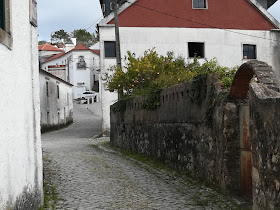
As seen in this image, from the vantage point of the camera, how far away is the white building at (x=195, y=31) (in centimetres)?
2617

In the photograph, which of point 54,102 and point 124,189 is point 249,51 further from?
point 124,189

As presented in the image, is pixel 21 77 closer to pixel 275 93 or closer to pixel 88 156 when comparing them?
pixel 275 93

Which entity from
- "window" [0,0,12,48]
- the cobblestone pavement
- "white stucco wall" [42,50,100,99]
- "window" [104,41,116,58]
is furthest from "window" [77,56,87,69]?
"window" [0,0,12,48]

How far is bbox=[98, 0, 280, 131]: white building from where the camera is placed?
85.9 feet

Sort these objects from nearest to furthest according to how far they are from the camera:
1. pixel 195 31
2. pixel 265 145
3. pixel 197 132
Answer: pixel 265 145 → pixel 197 132 → pixel 195 31

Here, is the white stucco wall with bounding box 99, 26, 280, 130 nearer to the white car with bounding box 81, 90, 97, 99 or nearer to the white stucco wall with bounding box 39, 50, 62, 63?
the white car with bounding box 81, 90, 97, 99

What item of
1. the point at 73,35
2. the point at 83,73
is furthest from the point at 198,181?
the point at 73,35

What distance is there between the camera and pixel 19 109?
18.5ft

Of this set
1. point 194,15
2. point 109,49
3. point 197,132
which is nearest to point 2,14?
point 197,132

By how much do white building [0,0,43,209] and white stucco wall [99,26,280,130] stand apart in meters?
18.6

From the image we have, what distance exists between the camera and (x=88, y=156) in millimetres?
14609

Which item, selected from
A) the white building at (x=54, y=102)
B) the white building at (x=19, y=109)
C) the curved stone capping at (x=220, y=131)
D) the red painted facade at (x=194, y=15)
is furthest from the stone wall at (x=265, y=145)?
the white building at (x=54, y=102)

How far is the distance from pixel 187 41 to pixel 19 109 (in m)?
22.1

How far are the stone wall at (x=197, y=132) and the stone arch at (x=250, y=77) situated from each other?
252 millimetres
